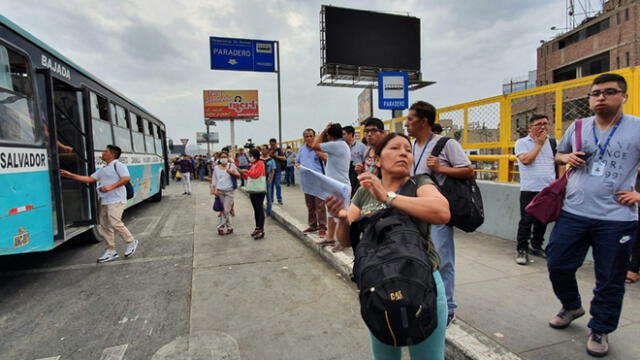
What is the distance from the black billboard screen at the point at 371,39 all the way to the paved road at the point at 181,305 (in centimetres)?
1248

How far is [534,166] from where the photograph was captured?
13.8 ft

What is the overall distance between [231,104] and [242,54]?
25650 millimetres

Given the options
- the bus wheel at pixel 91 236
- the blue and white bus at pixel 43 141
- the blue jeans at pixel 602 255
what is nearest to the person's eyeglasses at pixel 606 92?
the blue jeans at pixel 602 255

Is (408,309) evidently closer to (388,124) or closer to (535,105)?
(535,105)

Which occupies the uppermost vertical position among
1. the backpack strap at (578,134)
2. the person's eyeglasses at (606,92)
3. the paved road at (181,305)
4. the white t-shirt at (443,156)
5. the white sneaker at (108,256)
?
the person's eyeglasses at (606,92)

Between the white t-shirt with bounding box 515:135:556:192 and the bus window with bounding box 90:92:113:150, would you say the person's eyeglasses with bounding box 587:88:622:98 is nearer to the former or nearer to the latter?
the white t-shirt with bounding box 515:135:556:192

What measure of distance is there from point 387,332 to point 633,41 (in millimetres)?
32598

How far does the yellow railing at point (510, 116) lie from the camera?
4.25m

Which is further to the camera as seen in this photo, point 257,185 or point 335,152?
point 257,185

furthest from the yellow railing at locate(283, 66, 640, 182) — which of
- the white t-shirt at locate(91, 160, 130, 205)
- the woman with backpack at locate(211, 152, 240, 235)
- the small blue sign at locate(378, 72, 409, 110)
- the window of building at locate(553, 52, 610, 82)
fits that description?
the window of building at locate(553, 52, 610, 82)

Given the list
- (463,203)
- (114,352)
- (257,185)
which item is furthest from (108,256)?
(463,203)

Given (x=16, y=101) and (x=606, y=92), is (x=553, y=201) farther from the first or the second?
(x=16, y=101)

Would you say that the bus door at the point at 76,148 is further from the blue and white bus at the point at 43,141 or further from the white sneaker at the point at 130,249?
the white sneaker at the point at 130,249

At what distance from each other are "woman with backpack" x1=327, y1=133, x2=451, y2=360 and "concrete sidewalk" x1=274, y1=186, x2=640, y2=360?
3.87 ft
